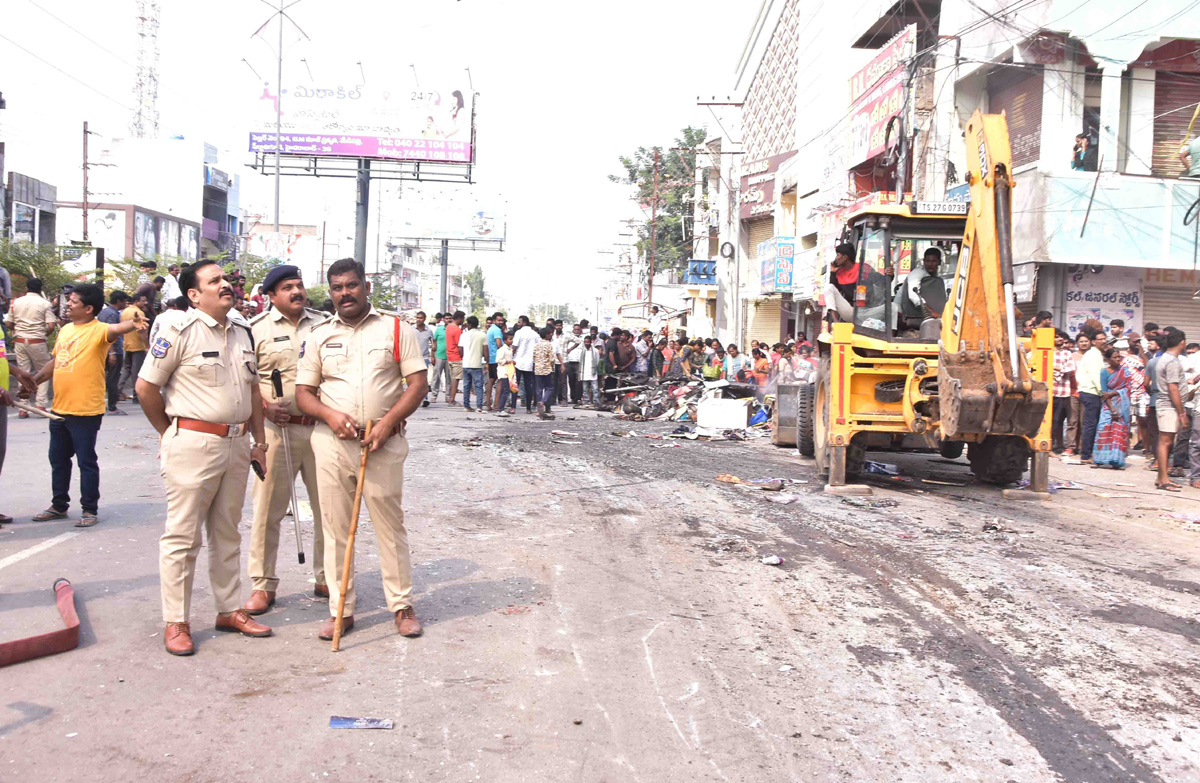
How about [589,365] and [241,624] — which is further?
[589,365]

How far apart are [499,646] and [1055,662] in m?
2.74

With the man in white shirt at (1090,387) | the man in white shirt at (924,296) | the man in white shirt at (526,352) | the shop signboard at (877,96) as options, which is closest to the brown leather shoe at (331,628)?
the man in white shirt at (924,296)

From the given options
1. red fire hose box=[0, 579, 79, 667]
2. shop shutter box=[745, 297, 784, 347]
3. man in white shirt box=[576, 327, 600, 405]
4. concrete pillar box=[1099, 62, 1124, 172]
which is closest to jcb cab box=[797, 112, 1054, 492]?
red fire hose box=[0, 579, 79, 667]

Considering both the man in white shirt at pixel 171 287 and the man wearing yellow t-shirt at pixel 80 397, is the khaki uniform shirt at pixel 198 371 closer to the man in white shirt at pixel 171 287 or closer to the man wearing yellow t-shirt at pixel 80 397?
the man wearing yellow t-shirt at pixel 80 397

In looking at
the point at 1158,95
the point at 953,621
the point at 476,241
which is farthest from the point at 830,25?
the point at 476,241

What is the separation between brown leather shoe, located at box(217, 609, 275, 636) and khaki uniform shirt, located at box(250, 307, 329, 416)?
112cm

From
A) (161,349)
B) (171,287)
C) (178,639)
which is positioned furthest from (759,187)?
(178,639)

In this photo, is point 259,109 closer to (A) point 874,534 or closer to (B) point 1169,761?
(A) point 874,534

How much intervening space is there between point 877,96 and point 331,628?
73.3 ft

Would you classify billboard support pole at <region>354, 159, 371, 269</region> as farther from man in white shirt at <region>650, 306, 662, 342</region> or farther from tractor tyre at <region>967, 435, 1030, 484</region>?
tractor tyre at <region>967, 435, 1030, 484</region>

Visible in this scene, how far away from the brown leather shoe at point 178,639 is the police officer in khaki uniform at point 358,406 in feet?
2.06

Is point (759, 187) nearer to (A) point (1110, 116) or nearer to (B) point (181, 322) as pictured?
(A) point (1110, 116)

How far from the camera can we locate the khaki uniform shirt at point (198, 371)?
4824mm

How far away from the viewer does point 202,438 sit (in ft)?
15.8
